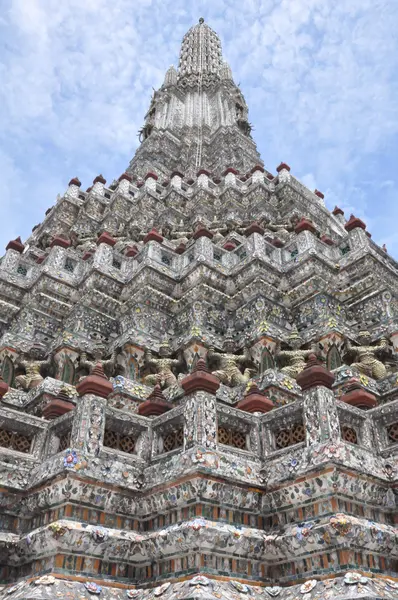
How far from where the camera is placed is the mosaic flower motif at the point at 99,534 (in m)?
7.42

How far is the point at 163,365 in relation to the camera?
13.4 m

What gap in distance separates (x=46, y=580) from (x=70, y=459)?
1510 mm

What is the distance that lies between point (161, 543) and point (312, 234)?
1109 cm

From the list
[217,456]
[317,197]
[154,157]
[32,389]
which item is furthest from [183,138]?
[217,456]

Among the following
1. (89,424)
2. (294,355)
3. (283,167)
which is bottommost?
(89,424)

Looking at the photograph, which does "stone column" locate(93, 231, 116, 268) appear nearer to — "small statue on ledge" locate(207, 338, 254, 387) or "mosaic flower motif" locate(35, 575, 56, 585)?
"small statue on ledge" locate(207, 338, 254, 387)

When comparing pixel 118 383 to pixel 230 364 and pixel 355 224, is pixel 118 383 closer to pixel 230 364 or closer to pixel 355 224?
pixel 230 364

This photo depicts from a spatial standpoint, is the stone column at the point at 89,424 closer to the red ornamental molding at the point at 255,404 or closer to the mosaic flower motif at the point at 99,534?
the mosaic flower motif at the point at 99,534

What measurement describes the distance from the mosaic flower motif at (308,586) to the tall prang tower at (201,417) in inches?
0.7

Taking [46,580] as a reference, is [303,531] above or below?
above

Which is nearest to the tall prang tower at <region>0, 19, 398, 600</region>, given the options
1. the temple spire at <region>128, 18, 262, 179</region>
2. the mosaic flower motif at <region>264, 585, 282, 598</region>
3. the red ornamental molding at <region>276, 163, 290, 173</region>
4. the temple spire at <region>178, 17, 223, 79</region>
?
the mosaic flower motif at <region>264, 585, 282, 598</region>

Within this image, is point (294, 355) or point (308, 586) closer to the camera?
point (308, 586)

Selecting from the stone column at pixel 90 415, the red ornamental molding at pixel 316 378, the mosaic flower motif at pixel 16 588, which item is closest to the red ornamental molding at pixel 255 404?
the red ornamental molding at pixel 316 378

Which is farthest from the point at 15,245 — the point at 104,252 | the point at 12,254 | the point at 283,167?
the point at 283,167
